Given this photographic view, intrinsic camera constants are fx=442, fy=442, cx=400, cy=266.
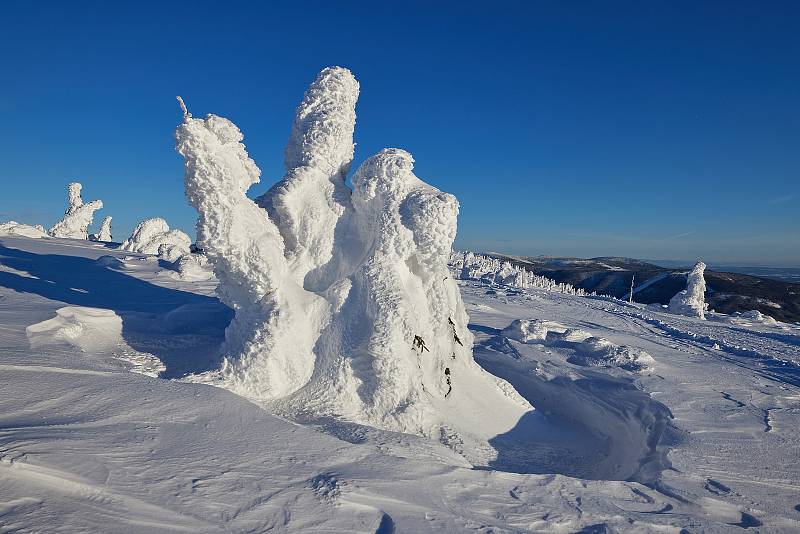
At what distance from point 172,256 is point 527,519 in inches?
1004

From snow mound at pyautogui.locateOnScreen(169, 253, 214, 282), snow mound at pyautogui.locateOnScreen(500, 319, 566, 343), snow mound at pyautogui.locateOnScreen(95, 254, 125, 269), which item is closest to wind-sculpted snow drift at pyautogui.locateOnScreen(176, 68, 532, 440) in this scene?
snow mound at pyautogui.locateOnScreen(500, 319, 566, 343)

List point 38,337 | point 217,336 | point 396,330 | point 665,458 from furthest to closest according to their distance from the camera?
point 217,336 < point 396,330 < point 38,337 < point 665,458

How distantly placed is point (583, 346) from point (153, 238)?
113ft

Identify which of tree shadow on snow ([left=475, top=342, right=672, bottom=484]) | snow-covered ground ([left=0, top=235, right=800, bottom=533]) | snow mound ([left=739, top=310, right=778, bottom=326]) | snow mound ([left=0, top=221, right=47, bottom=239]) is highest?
snow mound ([left=0, top=221, right=47, bottom=239])

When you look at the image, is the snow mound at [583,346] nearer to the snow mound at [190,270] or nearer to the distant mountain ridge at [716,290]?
the snow mound at [190,270]

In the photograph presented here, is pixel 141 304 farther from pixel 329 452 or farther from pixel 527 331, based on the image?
pixel 527 331

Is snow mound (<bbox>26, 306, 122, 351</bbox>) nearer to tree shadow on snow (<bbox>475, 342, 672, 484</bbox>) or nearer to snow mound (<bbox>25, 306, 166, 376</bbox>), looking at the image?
snow mound (<bbox>25, 306, 166, 376</bbox>)

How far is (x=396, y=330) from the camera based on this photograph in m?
7.53

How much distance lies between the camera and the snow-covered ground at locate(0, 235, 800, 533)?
360 centimetres

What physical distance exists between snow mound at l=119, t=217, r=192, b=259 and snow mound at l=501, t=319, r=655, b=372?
2696 centimetres

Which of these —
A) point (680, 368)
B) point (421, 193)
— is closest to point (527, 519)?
point (421, 193)

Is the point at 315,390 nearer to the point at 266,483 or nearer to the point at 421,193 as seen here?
the point at 266,483

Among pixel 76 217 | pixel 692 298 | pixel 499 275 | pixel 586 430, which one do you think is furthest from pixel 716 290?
pixel 76 217

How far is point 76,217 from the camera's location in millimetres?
41938
